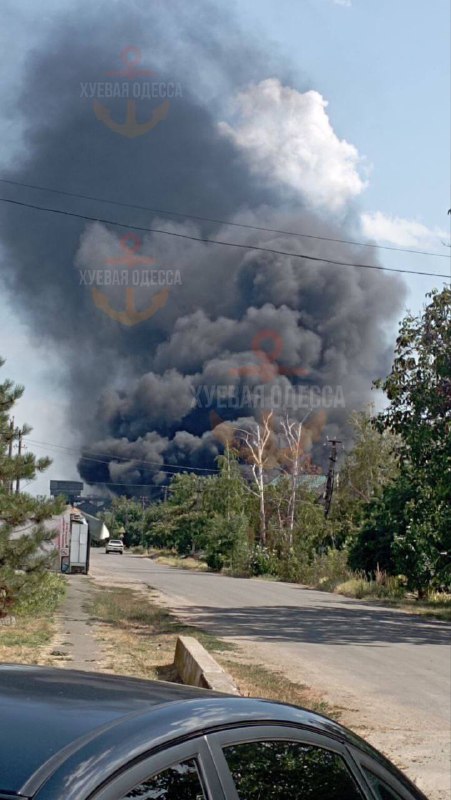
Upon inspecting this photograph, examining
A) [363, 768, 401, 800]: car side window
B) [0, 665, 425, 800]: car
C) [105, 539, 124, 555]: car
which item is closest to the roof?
[0, 665, 425, 800]: car

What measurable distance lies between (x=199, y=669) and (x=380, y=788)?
7325mm

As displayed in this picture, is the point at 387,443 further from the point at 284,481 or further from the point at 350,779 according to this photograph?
the point at 350,779

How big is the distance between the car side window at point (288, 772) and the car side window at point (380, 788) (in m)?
0.08

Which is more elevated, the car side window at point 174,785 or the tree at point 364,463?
the tree at point 364,463

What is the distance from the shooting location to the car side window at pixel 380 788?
A: 2.59 m

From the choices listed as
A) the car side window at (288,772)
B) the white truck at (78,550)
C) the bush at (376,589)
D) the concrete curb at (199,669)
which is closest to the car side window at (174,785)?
the car side window at (288,772)

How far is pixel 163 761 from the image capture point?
6.41 feet

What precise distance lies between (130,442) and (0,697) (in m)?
131

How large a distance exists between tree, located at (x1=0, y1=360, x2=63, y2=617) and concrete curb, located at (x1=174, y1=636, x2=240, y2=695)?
2.92 m

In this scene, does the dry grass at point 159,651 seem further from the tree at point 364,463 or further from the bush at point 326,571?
the tree at point 364,463

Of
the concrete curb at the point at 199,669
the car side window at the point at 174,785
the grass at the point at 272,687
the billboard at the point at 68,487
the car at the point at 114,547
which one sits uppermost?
the billboard at the point at 68,487

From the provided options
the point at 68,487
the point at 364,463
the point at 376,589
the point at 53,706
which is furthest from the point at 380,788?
the point at 68,487

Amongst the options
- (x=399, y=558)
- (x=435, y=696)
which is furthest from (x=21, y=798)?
(x=399, y=558)

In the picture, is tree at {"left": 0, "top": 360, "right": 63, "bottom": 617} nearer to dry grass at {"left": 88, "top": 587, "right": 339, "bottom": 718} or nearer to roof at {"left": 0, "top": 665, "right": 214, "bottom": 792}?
dry grass at {"left": 88, "top": 587, "right": 339, "bottom": 718}
